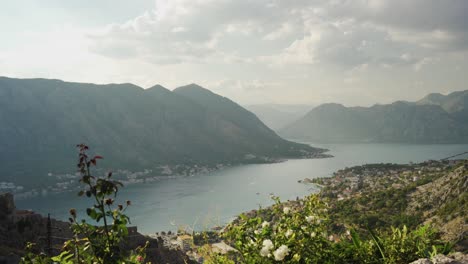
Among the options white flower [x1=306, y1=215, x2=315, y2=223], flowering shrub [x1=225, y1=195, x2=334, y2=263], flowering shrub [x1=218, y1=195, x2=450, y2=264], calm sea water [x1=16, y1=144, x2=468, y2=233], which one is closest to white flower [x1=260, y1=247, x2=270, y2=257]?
flowering shrub [x1=225, y1=195, x2=334, y2=263]

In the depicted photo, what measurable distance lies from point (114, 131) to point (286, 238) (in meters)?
149

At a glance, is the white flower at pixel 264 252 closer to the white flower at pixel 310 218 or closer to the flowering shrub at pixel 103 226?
the white flower at pixel 310 218

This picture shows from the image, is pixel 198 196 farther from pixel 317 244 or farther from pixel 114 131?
pixel 317 244

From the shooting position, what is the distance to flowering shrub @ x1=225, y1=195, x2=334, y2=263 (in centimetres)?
271

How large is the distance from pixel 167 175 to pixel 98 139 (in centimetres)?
3873

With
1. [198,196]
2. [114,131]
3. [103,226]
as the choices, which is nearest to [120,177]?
[198,196]

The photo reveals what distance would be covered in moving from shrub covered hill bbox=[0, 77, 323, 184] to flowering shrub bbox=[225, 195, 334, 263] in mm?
102361

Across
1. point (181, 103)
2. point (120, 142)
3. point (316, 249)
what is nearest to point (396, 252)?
point (316, 249)

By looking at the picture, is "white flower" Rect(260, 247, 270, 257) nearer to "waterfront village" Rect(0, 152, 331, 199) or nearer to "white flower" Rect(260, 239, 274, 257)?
"white flower" Rect(260, 239, 274, 257)

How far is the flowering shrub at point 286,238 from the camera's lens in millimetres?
2711

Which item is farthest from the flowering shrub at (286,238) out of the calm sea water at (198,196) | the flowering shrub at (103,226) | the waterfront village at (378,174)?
the waterfront village at (378,174)

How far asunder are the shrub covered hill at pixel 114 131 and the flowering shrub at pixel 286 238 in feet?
336

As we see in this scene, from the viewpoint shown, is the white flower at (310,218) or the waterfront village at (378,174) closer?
the white flower at (310,218)

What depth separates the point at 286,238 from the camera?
2.87 metres
